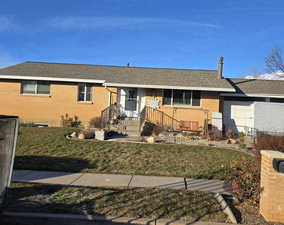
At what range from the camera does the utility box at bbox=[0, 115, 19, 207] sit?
4.23 meters

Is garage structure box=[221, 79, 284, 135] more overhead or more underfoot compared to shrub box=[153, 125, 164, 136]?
more overhead

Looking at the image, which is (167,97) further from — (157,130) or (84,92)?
(84,92)

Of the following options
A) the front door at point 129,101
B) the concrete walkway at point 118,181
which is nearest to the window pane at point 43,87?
the front door at point 129,101

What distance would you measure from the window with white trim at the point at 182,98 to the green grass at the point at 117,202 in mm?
10334

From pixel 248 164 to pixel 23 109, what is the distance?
1598cm

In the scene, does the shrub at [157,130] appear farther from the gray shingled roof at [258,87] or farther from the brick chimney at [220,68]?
the gray shingled roof at [258,87]

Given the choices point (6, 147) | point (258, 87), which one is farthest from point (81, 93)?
point (258, 87)

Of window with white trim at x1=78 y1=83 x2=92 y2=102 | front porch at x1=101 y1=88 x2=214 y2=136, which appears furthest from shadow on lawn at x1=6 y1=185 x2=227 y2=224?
window with white trim at x1=78 y1=83 x2=92 y2=102

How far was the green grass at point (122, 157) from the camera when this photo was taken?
7059 millimetres

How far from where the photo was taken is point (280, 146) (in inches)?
324

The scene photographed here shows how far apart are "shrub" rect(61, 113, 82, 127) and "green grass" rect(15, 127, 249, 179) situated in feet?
18.7

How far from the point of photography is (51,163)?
7.48 m

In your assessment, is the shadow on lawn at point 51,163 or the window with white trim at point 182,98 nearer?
the shadow on lawn at point 51,163

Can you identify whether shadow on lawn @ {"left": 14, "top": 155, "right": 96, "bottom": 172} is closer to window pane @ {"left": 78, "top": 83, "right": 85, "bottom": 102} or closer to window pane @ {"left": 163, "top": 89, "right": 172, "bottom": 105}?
window pane @ {"left": 163, "top": 89, "right": 172, "bottom": 105}
